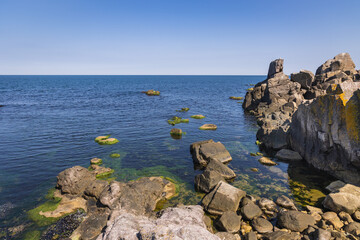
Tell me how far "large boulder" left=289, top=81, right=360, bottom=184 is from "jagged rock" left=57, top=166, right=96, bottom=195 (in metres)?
24.2

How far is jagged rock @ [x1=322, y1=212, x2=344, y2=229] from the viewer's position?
1402 centimetres

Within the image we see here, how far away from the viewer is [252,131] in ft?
137

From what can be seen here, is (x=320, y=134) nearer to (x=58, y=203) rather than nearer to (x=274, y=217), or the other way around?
(x=274, y=217)

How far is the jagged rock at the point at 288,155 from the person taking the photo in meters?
26.1

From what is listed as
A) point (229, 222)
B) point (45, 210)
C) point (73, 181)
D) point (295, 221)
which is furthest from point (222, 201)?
point (45, 210)

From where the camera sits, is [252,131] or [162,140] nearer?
[162,140]

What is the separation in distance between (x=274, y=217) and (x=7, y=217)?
20190 millimetres

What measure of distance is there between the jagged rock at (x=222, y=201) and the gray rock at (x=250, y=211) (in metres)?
0.76

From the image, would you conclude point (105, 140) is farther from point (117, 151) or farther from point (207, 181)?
point (207, 181)

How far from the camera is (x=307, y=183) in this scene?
68.5ft

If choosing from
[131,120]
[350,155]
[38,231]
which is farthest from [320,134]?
[131,120]

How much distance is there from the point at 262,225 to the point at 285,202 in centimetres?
417

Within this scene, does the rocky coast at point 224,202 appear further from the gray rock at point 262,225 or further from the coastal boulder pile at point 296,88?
the coastal boulder pile at point 296,88

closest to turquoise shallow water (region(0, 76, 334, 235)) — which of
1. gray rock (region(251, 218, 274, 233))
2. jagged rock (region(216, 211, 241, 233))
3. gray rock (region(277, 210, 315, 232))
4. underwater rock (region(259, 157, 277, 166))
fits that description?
underwater rock (region(259, 157, 277, 166))
